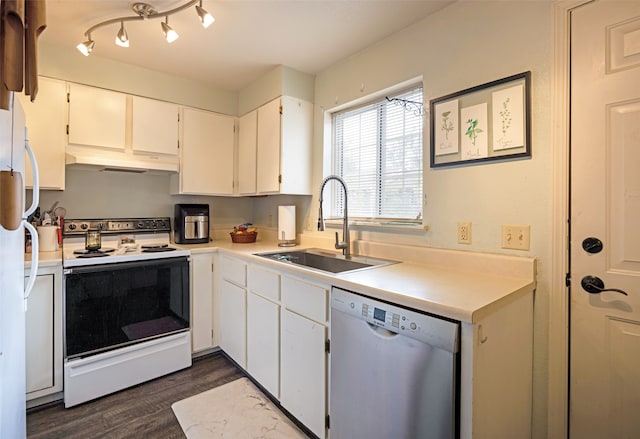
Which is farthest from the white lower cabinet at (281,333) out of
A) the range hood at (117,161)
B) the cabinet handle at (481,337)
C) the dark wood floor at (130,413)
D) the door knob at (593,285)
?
the door knob at (593,285)

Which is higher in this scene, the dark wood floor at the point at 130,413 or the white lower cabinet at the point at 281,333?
the white lower cabinet at the point at 281,333

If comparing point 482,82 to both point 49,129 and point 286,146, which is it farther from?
point 49,129

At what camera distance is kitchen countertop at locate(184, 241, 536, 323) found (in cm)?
108

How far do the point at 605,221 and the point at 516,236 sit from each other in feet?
1.05

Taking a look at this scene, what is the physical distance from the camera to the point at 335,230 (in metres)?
2.42

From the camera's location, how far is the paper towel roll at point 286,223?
263 centimetres

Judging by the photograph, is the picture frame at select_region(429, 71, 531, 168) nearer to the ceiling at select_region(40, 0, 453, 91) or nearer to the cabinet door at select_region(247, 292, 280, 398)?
the ceiling at select_region(40, 0, 453, 91)

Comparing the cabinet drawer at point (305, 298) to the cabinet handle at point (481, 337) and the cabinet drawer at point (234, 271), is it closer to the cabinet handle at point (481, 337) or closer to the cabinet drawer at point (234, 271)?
the cabinet drawer at point (234, 271)

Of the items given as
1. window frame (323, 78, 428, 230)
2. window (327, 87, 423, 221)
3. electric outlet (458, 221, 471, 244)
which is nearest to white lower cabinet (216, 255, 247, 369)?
window frame (323, 78, 428, 230)

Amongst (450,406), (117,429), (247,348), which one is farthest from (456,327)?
(117,429)

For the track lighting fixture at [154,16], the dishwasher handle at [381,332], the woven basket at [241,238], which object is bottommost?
the dishwasher handle at [381,332]

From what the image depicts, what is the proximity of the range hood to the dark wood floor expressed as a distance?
162 cm

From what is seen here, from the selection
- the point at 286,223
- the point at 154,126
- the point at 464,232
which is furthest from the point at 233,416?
the point at 154,126

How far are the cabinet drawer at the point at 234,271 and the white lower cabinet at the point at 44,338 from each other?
1018 millimetres
